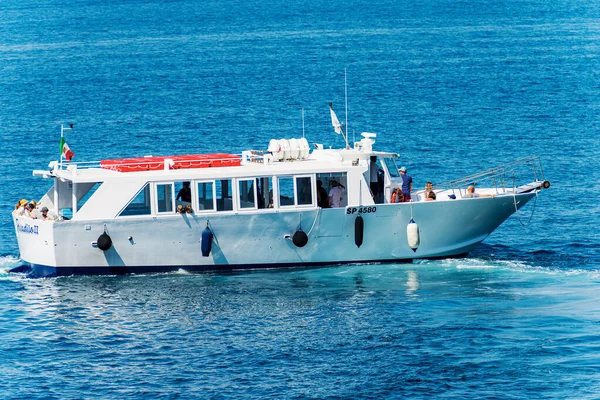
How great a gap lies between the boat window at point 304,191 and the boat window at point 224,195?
262cm

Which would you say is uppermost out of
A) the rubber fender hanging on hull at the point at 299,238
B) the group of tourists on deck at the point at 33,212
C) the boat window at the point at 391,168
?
the boat window at the point at 391,168

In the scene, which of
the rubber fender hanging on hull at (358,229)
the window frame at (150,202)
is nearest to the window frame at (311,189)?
the rubber fender hanging on hull at (358,229)

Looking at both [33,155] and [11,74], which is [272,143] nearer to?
[33,155]

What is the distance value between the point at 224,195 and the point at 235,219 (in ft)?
4.14

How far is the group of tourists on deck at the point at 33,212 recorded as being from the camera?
4191 centimetres

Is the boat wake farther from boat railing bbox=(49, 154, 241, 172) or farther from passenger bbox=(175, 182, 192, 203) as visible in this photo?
passenger bbox=(175, 182, 192, 203)

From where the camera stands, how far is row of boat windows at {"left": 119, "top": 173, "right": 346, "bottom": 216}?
4188cm

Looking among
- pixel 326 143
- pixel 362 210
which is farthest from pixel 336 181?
pixel 326 143

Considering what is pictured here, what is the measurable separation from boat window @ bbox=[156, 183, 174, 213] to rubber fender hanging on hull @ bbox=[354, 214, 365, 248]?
281 inches

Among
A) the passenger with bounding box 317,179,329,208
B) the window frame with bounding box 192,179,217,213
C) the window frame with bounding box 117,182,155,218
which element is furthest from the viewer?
the passenger with bounding box 317,179,329,208

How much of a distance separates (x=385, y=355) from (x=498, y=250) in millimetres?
14561

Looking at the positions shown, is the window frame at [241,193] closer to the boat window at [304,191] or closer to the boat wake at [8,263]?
the boat window at [304,191]

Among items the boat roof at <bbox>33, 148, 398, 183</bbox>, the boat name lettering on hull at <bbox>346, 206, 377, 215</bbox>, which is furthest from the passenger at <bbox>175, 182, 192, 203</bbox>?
the boat name lettering on hull at <bbox>346, 206, 377, 215</bbox>

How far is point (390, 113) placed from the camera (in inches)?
3110
